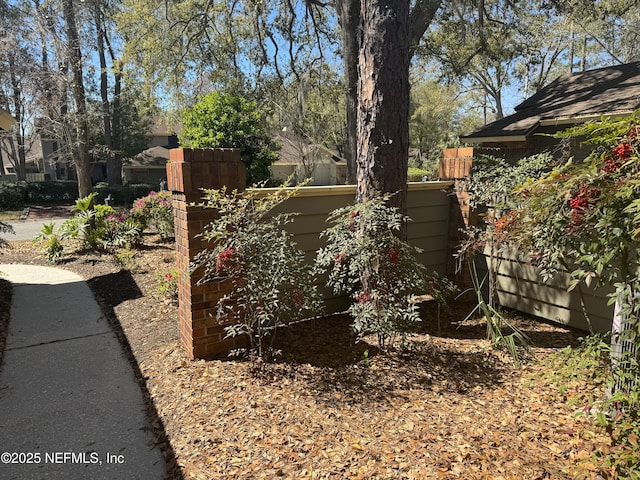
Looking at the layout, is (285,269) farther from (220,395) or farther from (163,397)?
(163,397)

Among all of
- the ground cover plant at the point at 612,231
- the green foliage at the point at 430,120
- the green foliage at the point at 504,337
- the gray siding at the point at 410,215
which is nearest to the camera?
the ground cover plant at the point at 612,231

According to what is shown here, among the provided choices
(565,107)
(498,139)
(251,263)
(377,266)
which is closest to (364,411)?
(377,266)

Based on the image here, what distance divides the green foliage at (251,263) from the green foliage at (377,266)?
34cm

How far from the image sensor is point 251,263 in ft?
9.64

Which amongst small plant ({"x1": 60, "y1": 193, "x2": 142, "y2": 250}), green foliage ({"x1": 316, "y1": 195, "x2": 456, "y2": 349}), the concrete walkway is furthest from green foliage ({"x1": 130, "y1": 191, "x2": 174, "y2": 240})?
green foliage ({"x1": 316, "y1": 195, "x2": 456, "y2": 349})

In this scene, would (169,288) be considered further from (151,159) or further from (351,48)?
(151,159)

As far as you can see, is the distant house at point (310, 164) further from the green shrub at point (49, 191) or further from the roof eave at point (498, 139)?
the green shrub at point (49, 191)

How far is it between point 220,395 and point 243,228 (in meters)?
1.17

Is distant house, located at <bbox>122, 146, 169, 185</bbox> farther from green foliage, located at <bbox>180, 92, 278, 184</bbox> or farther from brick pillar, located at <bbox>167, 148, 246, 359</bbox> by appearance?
brick pillar, located at <bbox>167, 148, 246, 359</bbox>

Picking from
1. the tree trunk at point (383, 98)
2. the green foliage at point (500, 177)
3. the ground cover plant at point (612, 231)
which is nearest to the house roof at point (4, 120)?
the tree trunk at point (383, 98)

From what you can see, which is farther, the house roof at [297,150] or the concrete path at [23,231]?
the house roof at [297,150]

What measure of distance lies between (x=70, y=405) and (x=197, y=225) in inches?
61.0

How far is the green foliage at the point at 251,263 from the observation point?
2.89 meters

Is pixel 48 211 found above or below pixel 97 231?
above
